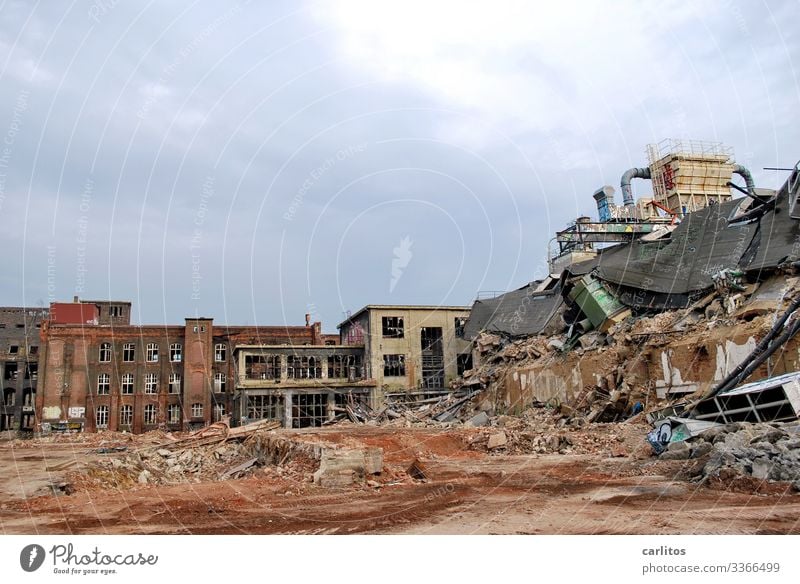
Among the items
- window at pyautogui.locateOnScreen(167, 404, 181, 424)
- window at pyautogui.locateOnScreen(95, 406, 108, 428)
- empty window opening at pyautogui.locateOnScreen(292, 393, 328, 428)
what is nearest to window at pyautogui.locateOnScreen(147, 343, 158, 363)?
window at pyautogui.locateOnScreen(167, 404, 181, 424)

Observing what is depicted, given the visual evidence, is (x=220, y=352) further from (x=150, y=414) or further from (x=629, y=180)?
(x=629, y=180)

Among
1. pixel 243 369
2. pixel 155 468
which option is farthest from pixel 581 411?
pixel 243 369

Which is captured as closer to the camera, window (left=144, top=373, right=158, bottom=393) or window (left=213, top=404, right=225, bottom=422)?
window (left=144, top=373, right=158, bottom=393)

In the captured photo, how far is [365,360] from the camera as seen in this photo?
4744cm

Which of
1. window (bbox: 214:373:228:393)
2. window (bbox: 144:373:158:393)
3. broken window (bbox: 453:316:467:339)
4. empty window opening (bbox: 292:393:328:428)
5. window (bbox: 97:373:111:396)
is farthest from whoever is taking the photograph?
window (bbox: 214:373:228:393)

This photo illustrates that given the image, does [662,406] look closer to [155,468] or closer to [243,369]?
[155,468]

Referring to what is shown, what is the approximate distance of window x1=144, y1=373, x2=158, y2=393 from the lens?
178 ft

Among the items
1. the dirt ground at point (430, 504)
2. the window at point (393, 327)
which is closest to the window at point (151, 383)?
the window at point (393, 327)

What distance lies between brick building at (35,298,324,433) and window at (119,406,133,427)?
3 cm

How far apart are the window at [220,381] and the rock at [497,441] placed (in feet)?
133

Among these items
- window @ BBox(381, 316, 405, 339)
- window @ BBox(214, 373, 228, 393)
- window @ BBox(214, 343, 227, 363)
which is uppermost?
window @ BBox(381, 316, 405, 339)

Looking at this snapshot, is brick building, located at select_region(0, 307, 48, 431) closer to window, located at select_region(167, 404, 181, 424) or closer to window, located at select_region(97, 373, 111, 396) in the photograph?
window, located at select_region(97, 373, 111, 396)
